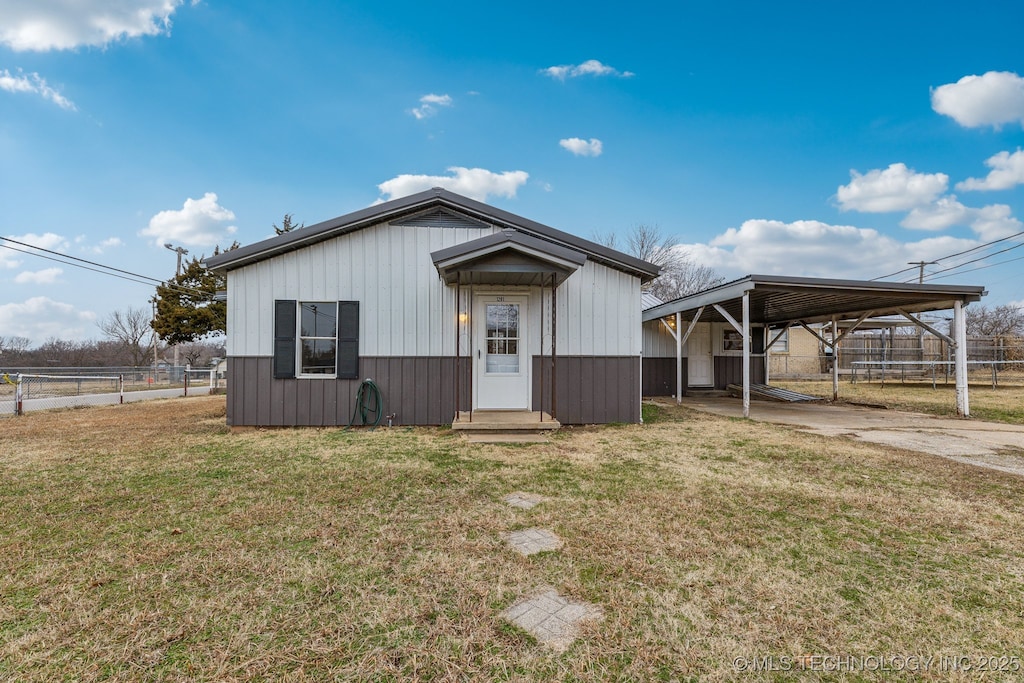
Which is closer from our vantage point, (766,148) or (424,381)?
(424,381)

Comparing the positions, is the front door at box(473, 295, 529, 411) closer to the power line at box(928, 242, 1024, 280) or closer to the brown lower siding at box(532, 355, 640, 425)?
the brown lower siding at box(532, 355, 640, 425)

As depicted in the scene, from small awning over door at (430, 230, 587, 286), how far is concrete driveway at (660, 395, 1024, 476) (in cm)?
495

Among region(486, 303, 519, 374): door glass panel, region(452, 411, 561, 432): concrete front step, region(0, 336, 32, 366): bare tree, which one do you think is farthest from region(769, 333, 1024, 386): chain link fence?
region(0, 336, 32, 366): bare tree

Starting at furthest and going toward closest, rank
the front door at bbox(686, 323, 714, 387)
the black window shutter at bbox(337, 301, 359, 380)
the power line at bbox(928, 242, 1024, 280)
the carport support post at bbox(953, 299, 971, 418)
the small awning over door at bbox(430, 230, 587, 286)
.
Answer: the power line at bbox(928, 242, 1024, 280) < the front door at bbox(686, 323, 714, 387) < the carport support post at bbox(953, 299, 971, 418) < the black window shutter at bbox(337, 301, 359, 380) < the small awning over door at bbox(430, 230, 587, 286)

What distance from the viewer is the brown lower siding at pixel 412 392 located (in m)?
6.78

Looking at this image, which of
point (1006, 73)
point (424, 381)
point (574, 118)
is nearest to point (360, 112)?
point (574, 118)

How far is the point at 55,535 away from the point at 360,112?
12181mm

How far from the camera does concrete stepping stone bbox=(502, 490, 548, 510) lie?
3377 millimetres

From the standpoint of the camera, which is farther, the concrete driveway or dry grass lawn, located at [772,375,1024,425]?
dry grass lawn, located at [772,375,1024,425]

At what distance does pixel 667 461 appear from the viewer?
4.84 m

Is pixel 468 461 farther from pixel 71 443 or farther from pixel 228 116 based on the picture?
pixel 228 116

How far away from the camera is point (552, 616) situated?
193 centimetres

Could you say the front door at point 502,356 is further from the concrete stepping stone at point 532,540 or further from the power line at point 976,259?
the power line at point 976,259

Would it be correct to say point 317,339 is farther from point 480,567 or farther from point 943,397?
point 943,397
